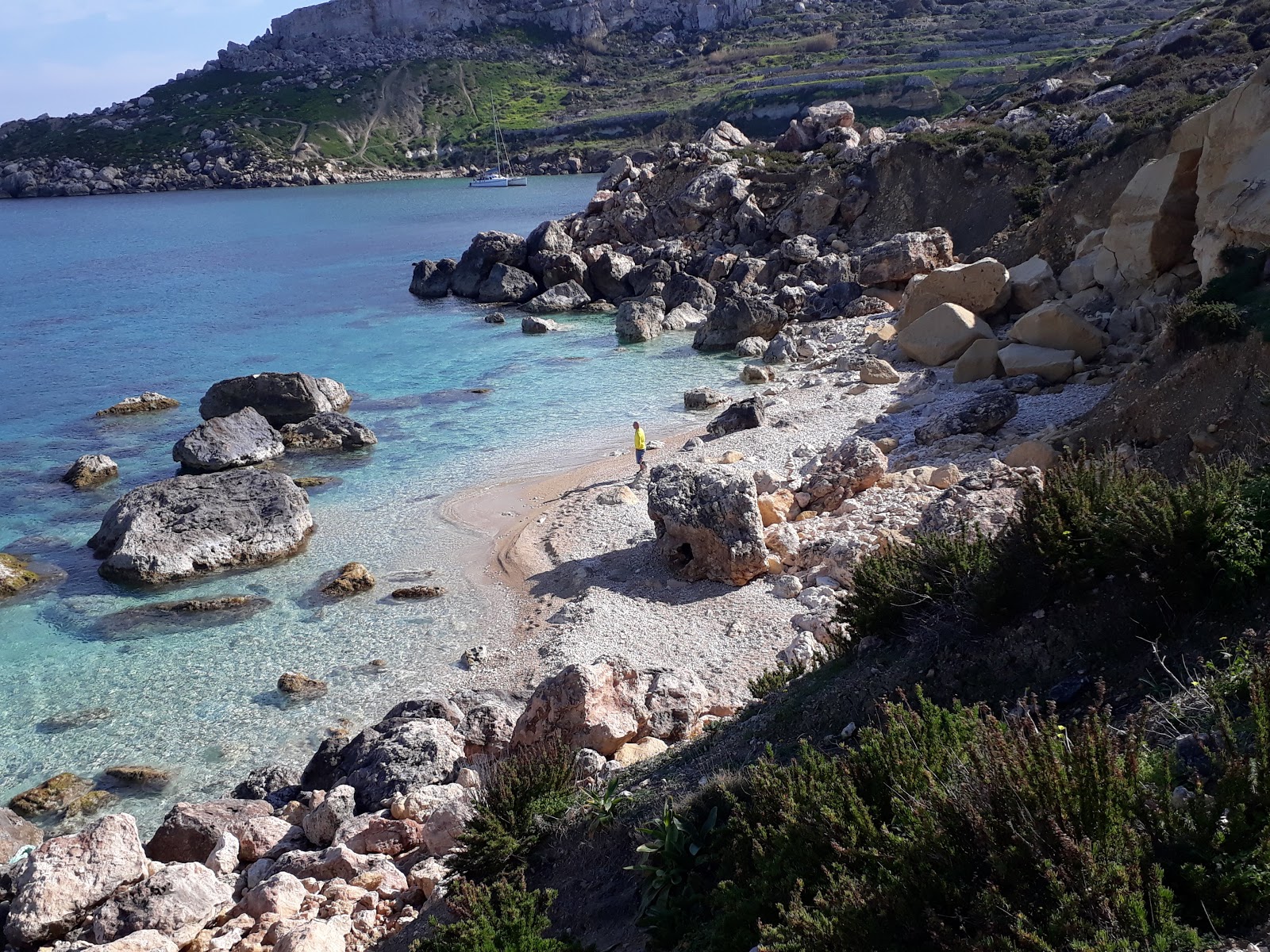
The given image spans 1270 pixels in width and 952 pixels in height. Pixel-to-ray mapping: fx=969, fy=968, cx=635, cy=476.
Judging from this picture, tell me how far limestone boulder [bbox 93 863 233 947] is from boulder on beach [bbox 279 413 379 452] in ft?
58.3

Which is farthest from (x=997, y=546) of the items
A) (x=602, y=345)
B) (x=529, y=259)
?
(x=529, y=259)

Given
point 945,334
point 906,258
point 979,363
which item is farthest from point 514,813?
point 906,258

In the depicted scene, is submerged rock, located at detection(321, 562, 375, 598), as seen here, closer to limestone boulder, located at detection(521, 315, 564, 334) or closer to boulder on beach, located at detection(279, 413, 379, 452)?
boulder on beach, located at detection(279, 413, 379, 452)

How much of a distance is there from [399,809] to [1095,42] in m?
101

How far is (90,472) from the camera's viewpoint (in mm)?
23625

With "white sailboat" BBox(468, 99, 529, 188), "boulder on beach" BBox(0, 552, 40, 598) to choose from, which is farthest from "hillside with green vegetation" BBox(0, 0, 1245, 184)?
"boulder on beach" BBox(0, 552, 40, 598)

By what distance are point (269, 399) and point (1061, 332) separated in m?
21.0

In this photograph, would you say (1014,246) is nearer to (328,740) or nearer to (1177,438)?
(1177,438)

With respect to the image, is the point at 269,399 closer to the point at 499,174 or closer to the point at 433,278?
the point at 433,278

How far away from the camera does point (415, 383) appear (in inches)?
1296

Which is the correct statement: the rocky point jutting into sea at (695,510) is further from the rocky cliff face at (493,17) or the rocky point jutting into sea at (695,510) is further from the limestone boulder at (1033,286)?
the rocky cliff face at (493,17)

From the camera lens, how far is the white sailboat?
112438 millimetres

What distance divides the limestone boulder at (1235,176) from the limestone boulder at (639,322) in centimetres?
2015

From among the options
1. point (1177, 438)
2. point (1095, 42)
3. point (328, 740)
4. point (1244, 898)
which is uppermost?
point (1095, 42)
